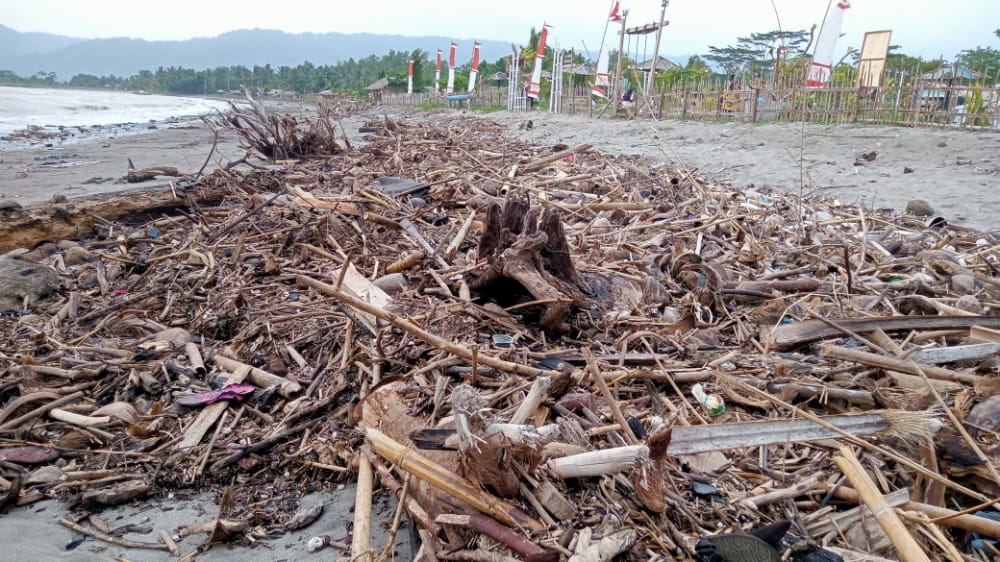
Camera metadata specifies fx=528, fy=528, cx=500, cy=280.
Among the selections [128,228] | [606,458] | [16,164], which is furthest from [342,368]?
[16,164]

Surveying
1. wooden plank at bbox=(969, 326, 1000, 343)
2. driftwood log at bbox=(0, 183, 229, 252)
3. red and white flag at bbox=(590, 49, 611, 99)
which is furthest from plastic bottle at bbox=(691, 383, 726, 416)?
red and white flag at bbox=(590, 49, 611, 99)

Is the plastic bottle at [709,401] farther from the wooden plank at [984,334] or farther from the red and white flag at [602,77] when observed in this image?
the red and white flag at [602,77]

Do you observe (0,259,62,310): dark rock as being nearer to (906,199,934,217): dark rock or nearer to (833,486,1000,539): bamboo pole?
(833,486,1000,539): bamboo pole

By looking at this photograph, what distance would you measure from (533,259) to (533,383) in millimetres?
1259

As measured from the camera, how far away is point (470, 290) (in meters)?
3.36

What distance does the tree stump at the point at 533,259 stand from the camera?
296 cm

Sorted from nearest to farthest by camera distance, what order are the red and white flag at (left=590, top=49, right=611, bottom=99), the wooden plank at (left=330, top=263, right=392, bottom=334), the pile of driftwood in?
1. the pile of driftwood
2. the wooden plank at (left=330, top=263, right=392, bottom=334)
3. the red and white flag at (left=590, top=49, right=611, bottom=99)

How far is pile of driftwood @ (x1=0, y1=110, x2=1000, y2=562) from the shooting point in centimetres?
163

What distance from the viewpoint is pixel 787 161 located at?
1028 cm

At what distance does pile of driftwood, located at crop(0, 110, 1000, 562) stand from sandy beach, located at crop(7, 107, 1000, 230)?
1.81 meters

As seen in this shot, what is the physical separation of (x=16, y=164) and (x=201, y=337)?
12.3m

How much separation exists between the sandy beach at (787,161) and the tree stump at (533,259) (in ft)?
6.13

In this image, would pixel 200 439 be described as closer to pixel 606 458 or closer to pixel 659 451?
pixel 606 458

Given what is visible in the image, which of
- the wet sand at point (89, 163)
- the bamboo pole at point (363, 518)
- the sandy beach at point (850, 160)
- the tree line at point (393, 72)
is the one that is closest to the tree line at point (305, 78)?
the tree line at point (393, 72)
